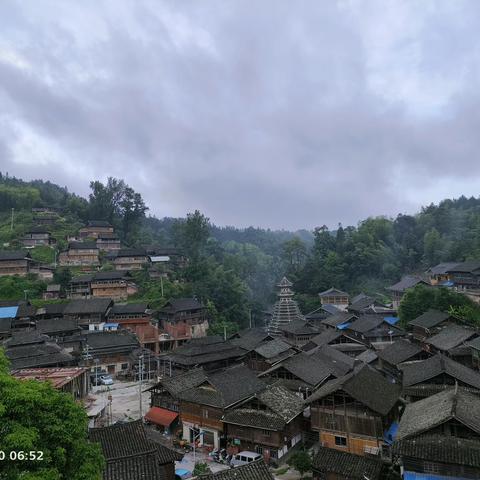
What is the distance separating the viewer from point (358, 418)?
27.1 metres

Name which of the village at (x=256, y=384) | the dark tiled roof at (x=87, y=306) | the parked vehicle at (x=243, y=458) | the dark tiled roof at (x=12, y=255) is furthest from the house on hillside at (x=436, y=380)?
the dark tiled roof at (x=12, y=255)

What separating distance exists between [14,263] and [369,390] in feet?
237

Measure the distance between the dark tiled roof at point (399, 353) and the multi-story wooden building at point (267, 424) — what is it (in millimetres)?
13096

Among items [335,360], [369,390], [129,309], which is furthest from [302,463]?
[129,309]

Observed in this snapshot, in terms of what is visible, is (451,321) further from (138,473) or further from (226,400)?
(138,473)

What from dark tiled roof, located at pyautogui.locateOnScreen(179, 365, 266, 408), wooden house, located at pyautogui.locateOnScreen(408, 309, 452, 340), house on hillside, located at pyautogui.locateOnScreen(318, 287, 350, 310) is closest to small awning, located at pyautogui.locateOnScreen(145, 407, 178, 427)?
dark tiled roof, located at pyautogui.locateOnScreen(179, 365, 266, 408)

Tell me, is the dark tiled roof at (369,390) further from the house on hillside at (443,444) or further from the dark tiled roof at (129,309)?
the dark tiled roof at (129,309)

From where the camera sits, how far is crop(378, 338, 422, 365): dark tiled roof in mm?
38844

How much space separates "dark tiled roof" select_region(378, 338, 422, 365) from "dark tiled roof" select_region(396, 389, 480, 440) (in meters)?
13.3

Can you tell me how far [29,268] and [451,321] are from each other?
Answer: 74088 mm

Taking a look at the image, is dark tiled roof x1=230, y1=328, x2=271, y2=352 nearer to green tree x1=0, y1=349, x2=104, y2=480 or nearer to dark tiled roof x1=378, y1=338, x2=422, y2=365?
dark tiled roof x1=378, y1=338, x2=422, y2=365

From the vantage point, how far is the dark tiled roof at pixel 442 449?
1952 centimetres

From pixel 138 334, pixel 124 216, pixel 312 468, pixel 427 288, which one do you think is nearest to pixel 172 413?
pixel 312 468

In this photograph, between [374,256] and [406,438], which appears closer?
[406,438]
